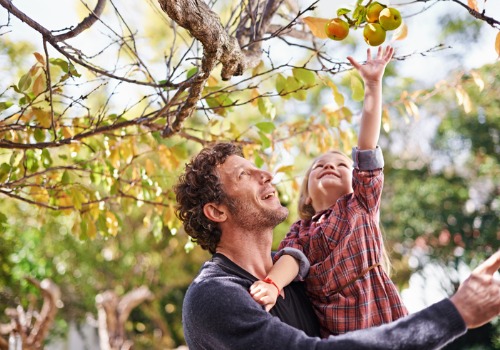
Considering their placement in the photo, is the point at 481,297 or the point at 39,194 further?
the point at 39,194

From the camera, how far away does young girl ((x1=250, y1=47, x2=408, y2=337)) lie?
2.06 m

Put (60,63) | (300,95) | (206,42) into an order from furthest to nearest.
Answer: (300,95)
(60,63)
(206,42)

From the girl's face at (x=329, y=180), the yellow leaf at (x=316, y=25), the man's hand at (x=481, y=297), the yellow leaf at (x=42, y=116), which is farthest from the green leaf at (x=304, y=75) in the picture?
the man's hand at (x=481, y=297)

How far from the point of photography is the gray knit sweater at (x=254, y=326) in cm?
148

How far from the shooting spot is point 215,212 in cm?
218

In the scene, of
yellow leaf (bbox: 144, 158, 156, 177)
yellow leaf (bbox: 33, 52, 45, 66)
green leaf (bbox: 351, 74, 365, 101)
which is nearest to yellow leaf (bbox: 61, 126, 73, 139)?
yellow leaf (bbox: 144, 158, 156, 177)

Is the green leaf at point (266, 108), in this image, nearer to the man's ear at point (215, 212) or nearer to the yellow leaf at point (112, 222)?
the man's ear at point (215, 212)

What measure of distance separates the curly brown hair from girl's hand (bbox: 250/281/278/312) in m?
0.30

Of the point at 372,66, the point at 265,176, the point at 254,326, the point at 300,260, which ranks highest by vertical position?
the point at 372,66

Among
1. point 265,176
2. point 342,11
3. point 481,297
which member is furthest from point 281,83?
point 481,297

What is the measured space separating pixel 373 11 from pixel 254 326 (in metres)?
0.96

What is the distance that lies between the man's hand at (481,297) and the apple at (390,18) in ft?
2.35

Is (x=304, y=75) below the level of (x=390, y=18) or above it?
above

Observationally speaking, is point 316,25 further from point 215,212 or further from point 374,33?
point 215,212
